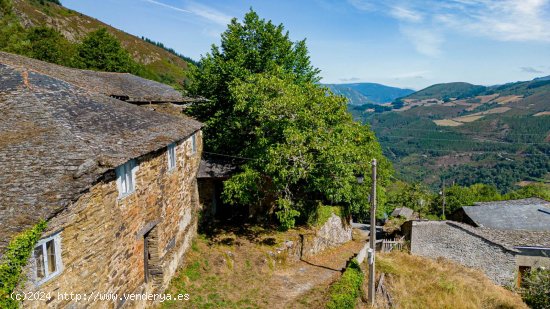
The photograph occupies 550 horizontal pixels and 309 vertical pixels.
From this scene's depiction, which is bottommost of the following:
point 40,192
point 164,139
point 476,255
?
point 476,255

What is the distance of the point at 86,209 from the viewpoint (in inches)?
319

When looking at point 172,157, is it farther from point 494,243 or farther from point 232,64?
A: point 494,243

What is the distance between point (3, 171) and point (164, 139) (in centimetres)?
520

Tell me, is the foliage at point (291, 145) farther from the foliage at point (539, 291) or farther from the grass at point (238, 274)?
the foliage at point (539, 291)

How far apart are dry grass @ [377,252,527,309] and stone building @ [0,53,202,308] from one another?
10417 millimetres

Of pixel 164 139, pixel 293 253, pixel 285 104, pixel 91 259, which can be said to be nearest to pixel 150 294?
pixel 91 259

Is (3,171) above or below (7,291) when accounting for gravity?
above

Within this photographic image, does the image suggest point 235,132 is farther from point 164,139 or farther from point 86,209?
point 86,209

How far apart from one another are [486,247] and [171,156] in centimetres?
2115

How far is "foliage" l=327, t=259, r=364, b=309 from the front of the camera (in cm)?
1352

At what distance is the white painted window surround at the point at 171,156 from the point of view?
46.0 ft

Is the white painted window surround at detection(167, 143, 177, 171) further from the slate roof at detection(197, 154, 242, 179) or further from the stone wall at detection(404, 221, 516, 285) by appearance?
the stone wall at detection(404, 221, 516, 285)

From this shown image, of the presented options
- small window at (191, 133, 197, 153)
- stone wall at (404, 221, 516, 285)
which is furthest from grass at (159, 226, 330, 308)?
stone wall at (404, 221, 516, 285)

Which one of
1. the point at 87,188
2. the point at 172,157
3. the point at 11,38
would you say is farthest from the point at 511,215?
the point at 11,38
